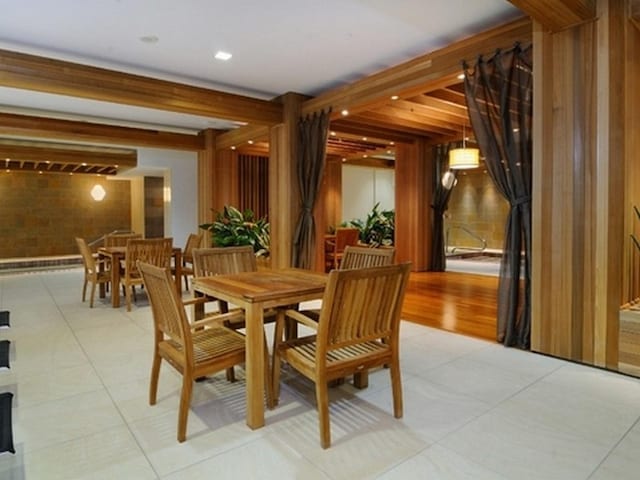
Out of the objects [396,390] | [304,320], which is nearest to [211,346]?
[304,320]

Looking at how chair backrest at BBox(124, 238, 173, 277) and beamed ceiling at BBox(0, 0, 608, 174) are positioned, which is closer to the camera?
beamed ceiling at BBox(0, 0, 608, 174)

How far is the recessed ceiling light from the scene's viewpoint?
4.50 meters

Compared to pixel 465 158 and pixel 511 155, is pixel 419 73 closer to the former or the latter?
pixel 511 155

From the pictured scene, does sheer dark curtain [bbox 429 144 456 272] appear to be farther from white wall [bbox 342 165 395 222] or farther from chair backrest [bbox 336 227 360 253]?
white wall [bbox 342 165 395 222]

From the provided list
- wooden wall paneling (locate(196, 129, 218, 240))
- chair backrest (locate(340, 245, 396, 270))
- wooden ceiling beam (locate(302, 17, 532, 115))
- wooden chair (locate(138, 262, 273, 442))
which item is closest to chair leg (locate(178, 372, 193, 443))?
wooden chair (locate(138, 262, 273, 442))

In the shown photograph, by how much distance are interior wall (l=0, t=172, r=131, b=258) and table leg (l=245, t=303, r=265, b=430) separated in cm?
1174

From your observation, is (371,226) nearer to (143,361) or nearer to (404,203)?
(404,203)

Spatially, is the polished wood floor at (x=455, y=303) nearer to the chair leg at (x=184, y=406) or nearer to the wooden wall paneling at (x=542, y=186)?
the wooden wall paneling at (x=542, y=186)

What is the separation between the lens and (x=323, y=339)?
199 centimetres

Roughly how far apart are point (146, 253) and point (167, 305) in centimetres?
323

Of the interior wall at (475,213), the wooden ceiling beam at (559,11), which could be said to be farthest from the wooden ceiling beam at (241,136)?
the interior wall at (475,213)

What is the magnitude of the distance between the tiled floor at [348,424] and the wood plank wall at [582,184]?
0.33 metres

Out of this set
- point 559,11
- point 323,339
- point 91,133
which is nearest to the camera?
point 323,339

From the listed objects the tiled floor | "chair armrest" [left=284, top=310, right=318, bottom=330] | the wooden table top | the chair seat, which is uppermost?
the wooden table top
